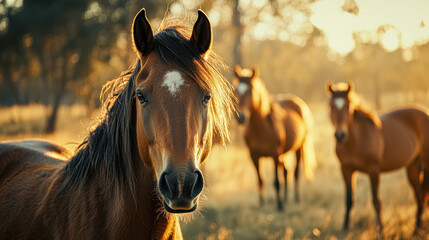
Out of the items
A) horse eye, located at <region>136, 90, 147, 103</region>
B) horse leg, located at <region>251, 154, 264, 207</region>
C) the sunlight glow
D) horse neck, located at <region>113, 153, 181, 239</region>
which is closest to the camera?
horse eye, located at <region>136, 90, 147, 103</region>

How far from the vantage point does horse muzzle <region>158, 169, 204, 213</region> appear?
4.36 ft

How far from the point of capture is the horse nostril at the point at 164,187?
1.34m

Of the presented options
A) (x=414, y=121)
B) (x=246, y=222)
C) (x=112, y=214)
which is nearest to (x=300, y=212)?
(x=246, y=222)

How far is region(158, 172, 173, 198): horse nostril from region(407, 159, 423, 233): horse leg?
5.06 meters

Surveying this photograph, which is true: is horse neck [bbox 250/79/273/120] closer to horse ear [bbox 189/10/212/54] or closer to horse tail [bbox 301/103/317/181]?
horse tail [bbox 301/103/317/181]

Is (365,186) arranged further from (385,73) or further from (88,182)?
(385,73)

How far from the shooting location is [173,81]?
156cm

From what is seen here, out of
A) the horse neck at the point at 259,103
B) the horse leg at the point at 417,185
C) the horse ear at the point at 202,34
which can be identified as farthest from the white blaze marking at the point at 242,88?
the horse ear at the point at 202,34

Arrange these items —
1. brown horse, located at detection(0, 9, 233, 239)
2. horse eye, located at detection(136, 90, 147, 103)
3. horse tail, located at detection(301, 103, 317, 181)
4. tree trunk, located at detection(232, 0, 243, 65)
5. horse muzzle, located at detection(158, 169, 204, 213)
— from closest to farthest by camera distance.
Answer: horse muzzle, located at detection(158, 169, 204, 213), brown horse, located at detection(0, 9, 233, 239), horse eye, located at detection(136, 90, 147, 103), horse tail, located at detection(301, 103, 317, 181), tree trunk, located at detection(232, 0, 243, 65)

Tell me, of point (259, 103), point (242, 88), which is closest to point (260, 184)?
point (259, 103)

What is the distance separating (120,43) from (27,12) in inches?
171

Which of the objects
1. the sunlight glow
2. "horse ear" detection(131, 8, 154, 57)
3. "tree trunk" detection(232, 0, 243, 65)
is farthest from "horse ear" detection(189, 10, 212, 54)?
"tree trunk" detection(232, 0, 243, 65)

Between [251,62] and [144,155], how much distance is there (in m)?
26.9

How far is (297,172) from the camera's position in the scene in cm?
774
